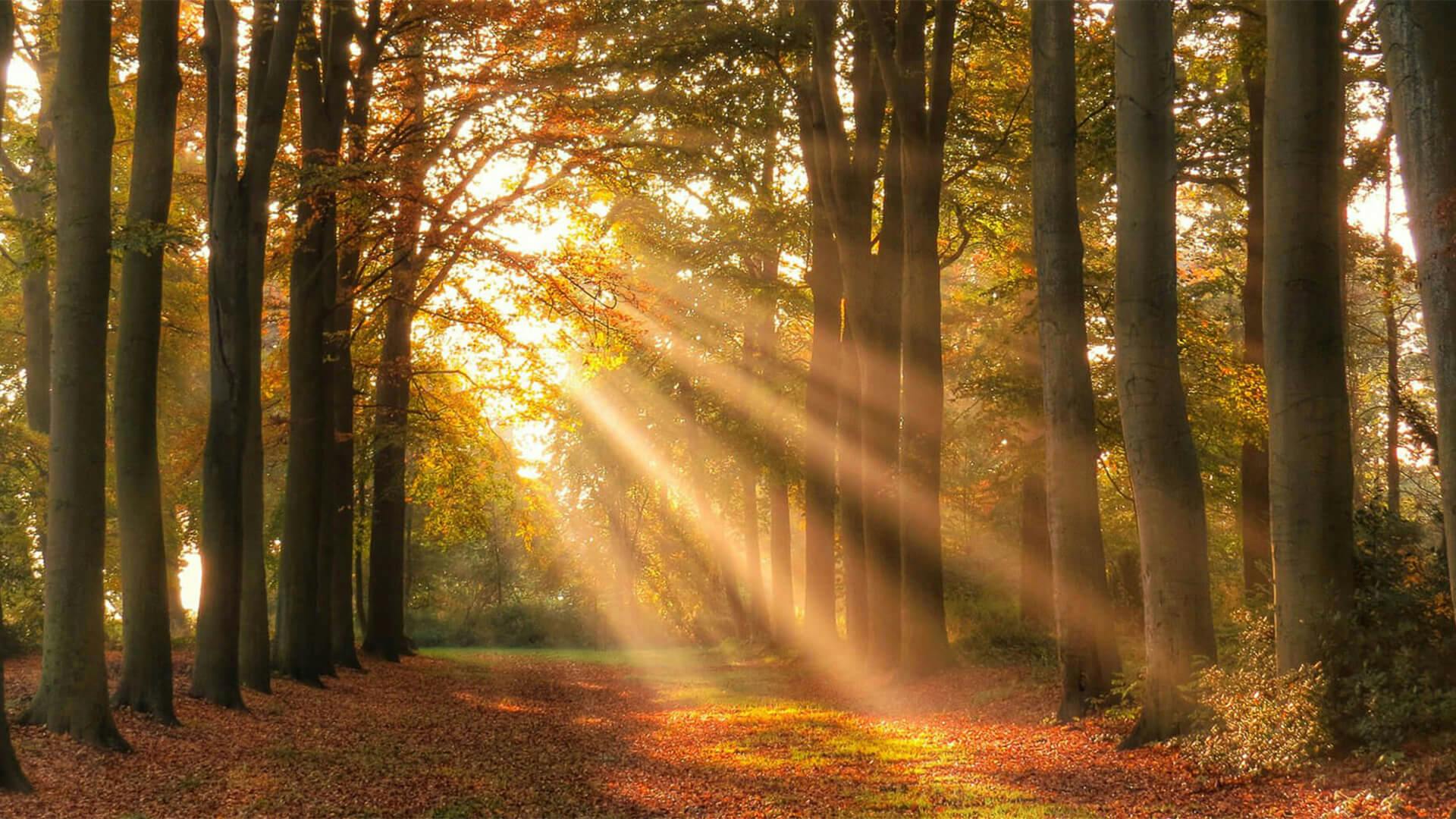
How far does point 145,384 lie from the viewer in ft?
45.2

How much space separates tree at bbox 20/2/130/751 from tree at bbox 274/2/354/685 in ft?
26.7

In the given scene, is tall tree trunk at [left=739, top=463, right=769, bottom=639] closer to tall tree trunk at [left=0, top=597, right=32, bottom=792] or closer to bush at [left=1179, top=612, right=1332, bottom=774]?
bush at [left=1179, top=612, right=1332, bottom=774]

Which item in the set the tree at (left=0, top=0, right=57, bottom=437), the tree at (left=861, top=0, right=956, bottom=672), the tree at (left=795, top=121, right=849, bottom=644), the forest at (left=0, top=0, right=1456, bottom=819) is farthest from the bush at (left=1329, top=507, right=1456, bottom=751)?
the tree at (left=0, top=0, right=57, bottom=437)

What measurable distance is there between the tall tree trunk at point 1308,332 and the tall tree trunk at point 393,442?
15370 mm

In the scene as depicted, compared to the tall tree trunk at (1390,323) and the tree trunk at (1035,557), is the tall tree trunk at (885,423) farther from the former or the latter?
the tall tree trunk at (1390,323)

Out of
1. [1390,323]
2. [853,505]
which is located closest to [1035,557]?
[853,505]

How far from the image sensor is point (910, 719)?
1692 centimetres

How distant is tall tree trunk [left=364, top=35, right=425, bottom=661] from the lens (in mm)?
22734

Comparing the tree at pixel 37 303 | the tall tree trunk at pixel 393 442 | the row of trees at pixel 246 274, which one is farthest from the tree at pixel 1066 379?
the tree at pixel 37 303

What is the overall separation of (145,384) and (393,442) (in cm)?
1150

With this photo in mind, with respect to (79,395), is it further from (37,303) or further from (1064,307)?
(37,303)

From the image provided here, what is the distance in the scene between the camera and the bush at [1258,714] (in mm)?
9539

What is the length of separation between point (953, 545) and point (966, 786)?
23596mm

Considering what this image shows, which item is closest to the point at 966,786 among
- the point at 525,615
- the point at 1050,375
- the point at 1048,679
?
the point at 1050,375
